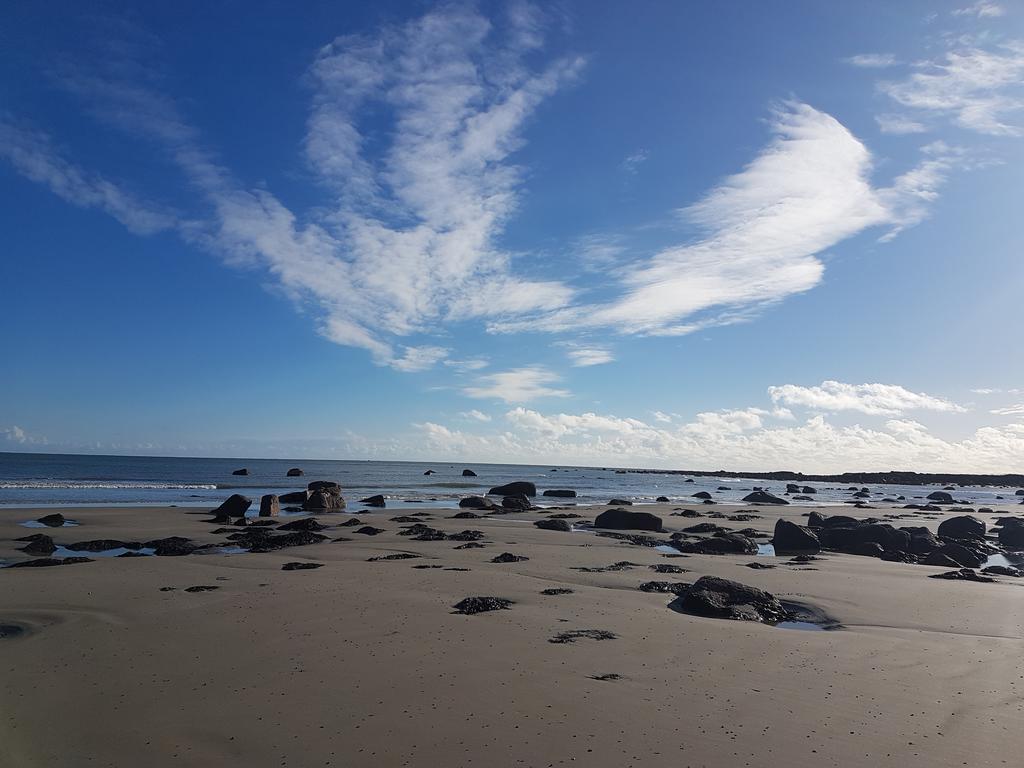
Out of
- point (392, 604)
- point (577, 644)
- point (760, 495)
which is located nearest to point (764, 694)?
point (577, 644)

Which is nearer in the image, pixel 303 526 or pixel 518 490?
pixel 303 526

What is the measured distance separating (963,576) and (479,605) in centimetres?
1371

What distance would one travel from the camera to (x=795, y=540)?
21.5 metres

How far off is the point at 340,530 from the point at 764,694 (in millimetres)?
21048

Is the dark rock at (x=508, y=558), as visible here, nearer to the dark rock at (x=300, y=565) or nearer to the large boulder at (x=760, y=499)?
the dark rock at (x=300, y=565)

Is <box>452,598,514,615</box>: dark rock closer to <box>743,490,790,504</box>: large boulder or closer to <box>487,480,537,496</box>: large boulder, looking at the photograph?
<box>487,480,537,496</box>: large boulder

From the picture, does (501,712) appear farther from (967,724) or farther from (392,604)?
(392,604)

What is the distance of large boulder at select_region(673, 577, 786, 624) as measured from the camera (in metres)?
10.6

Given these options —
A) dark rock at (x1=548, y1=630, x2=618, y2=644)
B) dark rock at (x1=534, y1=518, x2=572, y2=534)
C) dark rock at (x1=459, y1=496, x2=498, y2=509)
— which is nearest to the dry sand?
dark rock at (x1=548, y1=630, x2=618, y2=644)

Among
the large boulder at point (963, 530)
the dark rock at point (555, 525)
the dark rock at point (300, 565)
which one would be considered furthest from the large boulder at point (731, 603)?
the large boulder at point (963, 530)

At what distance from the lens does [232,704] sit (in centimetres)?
646

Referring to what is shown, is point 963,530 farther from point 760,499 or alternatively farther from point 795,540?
point 760,499

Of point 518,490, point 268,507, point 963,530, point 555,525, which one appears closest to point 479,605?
point 555,525

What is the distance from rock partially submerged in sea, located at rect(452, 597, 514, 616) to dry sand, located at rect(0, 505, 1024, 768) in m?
0.27
